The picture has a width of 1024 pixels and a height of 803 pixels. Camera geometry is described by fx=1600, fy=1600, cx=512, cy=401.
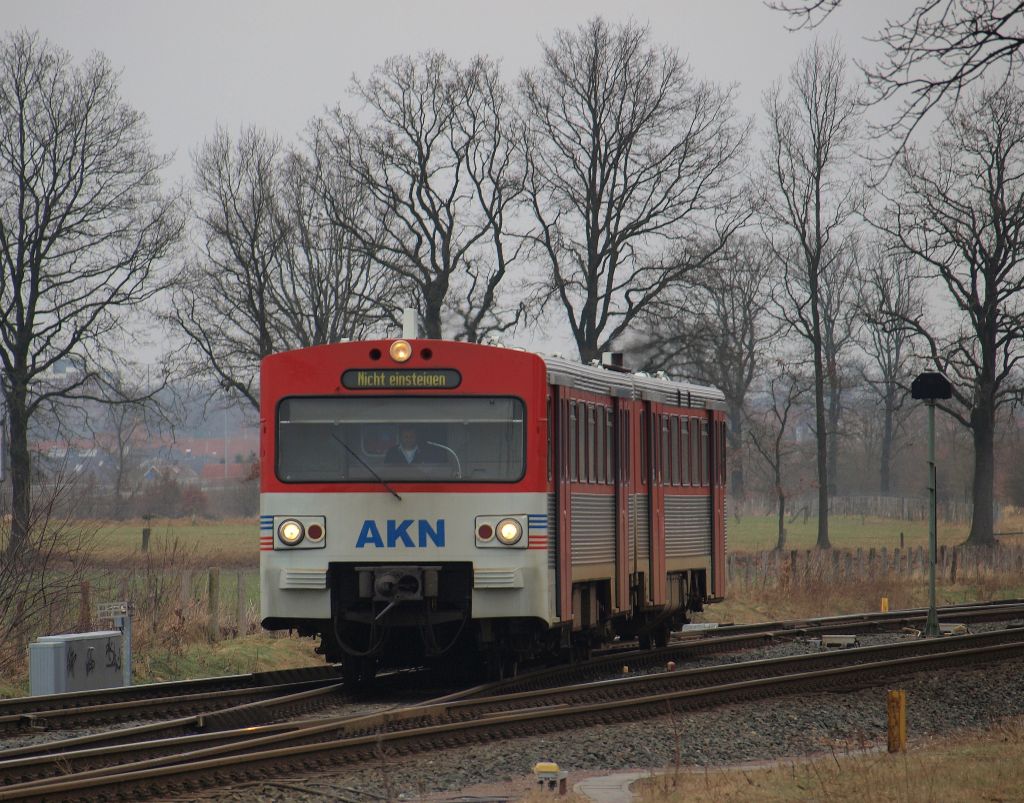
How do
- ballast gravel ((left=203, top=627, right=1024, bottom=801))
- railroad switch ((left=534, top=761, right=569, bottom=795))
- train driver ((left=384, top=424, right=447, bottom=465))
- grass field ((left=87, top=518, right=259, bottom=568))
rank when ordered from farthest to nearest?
grass field ((left=87, top=518, right=259, bottom=568)) → train driver ((left=384, top=424, right=447, bottom=465)) → ballast gravel ((left=203, top=627, right=1024, bottom=801)) → railroad switch ((left=534, top=761, right=569, bottom=795))

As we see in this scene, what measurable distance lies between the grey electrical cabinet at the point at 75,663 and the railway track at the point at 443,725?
173 inches

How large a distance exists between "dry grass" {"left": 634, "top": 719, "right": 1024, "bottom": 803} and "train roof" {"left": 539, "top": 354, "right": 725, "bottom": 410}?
5170 mm

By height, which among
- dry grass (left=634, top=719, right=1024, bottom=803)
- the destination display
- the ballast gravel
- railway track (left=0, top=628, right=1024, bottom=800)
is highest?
the destination display

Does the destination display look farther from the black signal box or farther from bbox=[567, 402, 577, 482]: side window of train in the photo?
the black signal box

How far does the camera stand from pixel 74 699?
1406cm

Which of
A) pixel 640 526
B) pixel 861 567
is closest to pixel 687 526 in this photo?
pixel 640 526

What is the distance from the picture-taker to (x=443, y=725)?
11.8 m

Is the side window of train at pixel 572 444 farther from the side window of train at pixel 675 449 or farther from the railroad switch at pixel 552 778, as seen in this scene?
the railroad switch at pixel 552 778

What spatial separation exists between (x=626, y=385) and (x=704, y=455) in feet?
11.4

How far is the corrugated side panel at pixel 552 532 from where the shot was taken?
47.2ft

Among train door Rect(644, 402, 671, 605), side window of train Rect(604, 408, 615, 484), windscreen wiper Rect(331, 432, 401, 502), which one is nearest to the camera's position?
windscreen wiper Rect(331, 432, 401, 502)

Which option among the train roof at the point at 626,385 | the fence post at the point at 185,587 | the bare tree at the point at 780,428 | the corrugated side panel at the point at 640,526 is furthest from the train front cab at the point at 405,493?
the bare tree at the point at 780,428

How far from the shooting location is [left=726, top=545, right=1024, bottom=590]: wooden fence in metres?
32.2

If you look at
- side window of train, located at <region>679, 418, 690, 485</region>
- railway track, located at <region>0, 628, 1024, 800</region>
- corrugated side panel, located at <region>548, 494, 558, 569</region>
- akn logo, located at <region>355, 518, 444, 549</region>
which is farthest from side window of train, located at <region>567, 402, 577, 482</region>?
side window of train, located at <region>679, 418, 690, 485</region>
